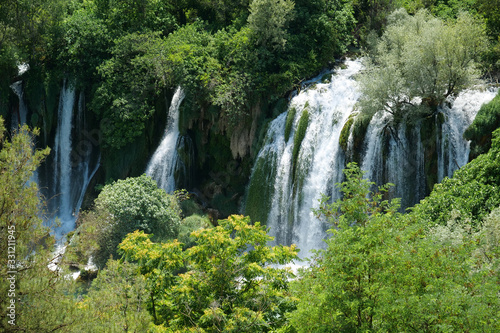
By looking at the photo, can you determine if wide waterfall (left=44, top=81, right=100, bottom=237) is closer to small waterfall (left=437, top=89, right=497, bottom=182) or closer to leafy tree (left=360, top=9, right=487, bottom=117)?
leafy tree (left=360, top=9, right=487, bottom=117)

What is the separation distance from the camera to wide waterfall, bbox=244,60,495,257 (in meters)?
16.4

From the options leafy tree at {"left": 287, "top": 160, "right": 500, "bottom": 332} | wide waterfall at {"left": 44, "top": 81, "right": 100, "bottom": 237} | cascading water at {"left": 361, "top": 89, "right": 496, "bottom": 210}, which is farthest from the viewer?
wide waterfall at {"left": 44, "top": 81, "right": 100, "bottom": 237}

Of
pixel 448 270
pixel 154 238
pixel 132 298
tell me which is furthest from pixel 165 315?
pixel 154 238

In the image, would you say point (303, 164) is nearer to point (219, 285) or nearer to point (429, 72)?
point (429, 72)

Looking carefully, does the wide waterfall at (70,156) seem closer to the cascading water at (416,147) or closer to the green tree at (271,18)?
the green tree at (271,18)

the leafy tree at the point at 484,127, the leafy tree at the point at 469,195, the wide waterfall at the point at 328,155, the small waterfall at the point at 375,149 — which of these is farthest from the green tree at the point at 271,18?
the leafy tree at the point at 469,195

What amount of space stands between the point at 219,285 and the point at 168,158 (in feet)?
47.0

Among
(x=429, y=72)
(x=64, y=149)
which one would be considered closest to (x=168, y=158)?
(x=64, y=149)

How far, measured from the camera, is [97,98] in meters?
23.8

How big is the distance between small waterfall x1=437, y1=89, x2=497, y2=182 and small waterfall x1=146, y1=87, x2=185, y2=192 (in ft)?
40.1

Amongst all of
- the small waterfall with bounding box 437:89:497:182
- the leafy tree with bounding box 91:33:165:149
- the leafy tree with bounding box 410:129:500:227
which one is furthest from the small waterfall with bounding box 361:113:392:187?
the leafy tree with bounding box 91:33:165:149

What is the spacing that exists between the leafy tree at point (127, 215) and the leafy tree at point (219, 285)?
8.29 m

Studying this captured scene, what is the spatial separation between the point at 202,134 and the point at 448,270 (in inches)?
661

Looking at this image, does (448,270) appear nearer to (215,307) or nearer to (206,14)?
A: (215,307)
